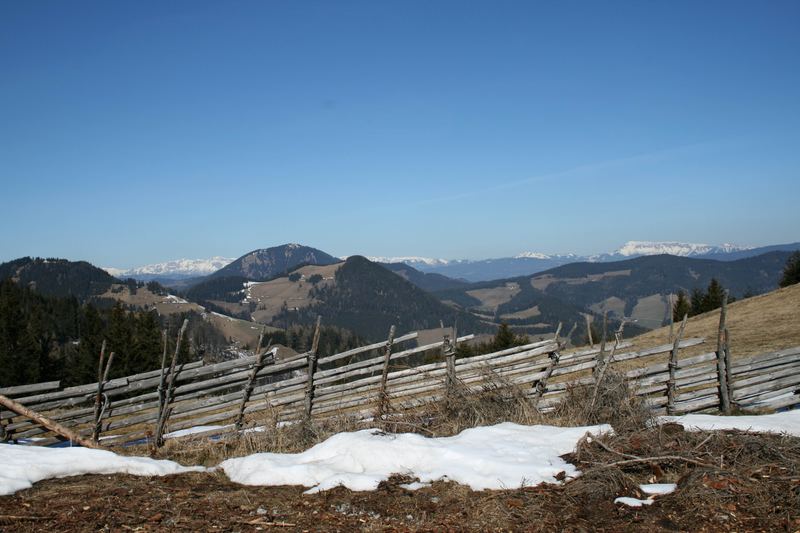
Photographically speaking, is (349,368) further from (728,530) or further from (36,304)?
(36,304)

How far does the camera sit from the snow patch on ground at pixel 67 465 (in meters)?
5.47

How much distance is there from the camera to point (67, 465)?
577 centimetres

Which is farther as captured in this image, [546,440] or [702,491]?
[546,440]

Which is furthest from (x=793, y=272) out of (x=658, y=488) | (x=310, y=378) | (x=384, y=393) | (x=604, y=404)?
(x=658, y=488)

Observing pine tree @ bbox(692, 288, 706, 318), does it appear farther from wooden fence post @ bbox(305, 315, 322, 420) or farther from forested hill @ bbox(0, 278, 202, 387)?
wooden fence post @ bbox(305, 315, 322, 420)

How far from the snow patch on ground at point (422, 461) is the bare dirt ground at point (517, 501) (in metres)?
0.19

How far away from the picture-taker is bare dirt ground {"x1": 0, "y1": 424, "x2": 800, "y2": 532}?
4.07 m

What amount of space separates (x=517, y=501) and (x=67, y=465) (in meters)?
5.04

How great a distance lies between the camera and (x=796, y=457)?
4.79m

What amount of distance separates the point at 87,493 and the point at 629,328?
584ft

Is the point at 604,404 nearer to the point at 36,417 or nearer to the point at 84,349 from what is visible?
the point at 36,417

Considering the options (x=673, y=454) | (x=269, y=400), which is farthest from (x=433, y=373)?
(x=673, y=454)

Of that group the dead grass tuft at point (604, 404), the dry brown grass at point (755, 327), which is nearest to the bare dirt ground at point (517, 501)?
the dead grass tuft at point (604, 404)

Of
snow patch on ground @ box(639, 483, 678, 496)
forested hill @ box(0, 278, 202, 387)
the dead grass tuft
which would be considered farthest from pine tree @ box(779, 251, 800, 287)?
forested hill @ box(0, 278, 202, 387)
